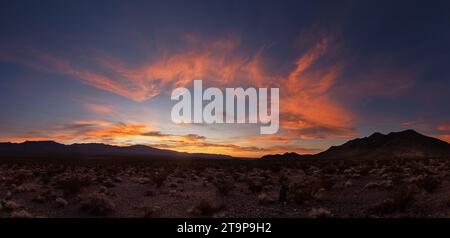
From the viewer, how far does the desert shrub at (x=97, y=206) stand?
14305 mm

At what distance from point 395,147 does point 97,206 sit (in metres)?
145

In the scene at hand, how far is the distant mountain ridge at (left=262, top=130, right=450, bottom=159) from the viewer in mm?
126812

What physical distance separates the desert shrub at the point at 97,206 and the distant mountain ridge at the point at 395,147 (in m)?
123

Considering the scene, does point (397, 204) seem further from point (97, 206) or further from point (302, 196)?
point (97, 206)

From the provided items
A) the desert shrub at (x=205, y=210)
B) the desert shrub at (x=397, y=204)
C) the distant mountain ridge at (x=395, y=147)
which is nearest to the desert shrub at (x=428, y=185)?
the desert shrub at (x=397, y=204)

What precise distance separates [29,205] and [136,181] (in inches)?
456

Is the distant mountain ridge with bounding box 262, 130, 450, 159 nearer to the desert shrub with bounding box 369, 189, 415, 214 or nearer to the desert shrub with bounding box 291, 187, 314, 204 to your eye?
the desert shrub with bounding box 291, 187, 314, 204

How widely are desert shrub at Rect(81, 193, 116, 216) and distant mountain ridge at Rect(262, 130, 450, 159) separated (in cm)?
12299

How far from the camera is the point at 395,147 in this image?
136 meters

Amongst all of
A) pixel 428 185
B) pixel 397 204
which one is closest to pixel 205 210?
pixel 397 204

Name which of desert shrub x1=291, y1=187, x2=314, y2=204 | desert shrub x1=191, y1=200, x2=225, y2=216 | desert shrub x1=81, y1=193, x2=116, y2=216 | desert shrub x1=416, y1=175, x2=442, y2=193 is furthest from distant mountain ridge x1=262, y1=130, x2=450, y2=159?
desert shrub x1=81, y1=193, x2=116, y2=216
